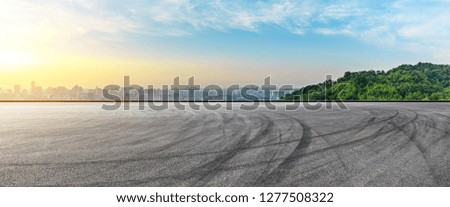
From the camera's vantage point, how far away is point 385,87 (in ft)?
306

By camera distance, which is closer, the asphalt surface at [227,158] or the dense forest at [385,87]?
the asphalt surface at [227,158]

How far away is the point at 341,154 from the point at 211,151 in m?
2.77

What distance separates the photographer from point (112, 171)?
5570 mm

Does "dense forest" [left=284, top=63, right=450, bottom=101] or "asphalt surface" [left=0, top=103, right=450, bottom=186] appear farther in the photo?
"dense forest" [left=284, top=63, right=450, bottom=101]

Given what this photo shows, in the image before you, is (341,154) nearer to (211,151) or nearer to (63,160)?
(211,151)

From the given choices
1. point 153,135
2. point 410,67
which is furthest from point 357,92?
point 153,135

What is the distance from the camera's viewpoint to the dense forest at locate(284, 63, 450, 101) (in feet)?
270

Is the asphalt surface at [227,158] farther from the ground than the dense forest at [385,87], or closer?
closer

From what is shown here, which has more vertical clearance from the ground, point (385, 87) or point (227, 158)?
point (385, 87)

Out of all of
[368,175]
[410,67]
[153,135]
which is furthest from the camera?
[410,67]

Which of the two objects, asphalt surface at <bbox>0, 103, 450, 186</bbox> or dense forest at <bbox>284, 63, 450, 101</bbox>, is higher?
dense forest at <bbox>284, 63, 450, 101</bbox>

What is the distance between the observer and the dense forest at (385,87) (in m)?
82.4

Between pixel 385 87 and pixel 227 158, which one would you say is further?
pixel 385 87

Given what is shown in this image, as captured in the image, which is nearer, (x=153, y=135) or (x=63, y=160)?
(x=63, y=160)
